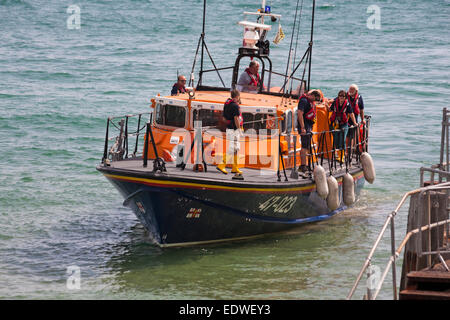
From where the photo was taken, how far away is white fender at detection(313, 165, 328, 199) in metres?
11.7

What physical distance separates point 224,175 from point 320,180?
168cm

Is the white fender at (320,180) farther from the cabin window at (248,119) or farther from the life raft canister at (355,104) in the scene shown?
the life raft canister at (355,104)

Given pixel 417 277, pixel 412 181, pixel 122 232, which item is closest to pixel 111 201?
pixel 122 232

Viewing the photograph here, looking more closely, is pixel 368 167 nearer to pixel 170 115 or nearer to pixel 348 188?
pixel 348 188

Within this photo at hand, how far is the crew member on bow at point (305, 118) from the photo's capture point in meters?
12.1

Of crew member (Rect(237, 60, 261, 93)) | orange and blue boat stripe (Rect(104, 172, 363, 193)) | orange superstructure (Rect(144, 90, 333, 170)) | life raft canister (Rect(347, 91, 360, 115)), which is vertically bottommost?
orange and blue boat stripe (Rect(104, 172, 363, 193))

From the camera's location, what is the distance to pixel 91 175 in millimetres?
17688

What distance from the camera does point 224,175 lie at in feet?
36.6

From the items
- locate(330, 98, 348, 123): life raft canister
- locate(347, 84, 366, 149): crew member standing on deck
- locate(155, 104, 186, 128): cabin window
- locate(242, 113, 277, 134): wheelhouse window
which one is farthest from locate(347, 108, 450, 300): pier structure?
locate(155, 104, 186, 128): cabin window

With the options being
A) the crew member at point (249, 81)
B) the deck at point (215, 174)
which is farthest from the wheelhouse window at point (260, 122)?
the crew member at point (249, 81)

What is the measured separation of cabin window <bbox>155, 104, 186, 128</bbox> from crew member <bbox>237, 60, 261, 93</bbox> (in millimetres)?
1795

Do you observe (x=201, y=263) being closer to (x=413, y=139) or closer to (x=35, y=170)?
(x=35, y=170)

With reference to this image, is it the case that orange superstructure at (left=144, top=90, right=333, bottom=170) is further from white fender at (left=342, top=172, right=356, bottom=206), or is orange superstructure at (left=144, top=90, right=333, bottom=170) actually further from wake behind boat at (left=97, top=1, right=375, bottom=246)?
white fender at (left=342, top=172, right=356, bottom=206)

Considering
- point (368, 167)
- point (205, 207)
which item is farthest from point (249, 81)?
point (205, 207)
